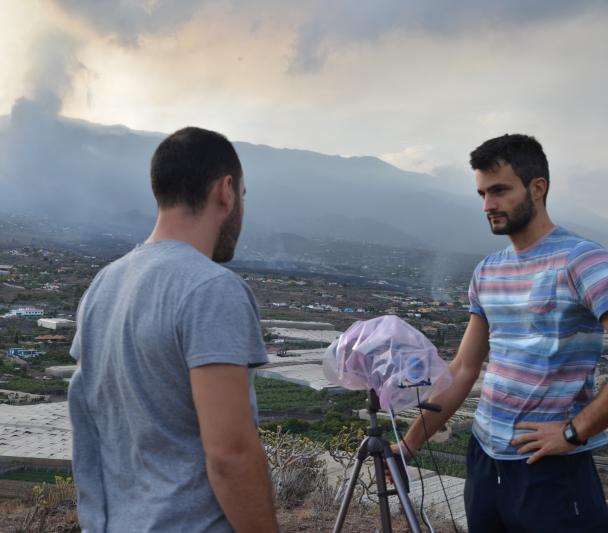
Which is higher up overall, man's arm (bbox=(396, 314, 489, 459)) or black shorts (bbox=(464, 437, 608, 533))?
man's arm (bbox=(396, 314, 489, 459))

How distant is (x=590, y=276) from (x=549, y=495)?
0.55 metres

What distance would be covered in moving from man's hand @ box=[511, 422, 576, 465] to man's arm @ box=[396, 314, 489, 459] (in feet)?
0.99

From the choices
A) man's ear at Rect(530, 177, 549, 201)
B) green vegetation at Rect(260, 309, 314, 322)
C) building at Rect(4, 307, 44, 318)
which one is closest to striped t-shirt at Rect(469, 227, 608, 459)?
man's ear at Rect(530, 177, 549, 201)

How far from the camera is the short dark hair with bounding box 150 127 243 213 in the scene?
126 centimetres

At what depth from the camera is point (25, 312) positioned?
43594 mm

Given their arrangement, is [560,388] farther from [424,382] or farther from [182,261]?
[182,261]

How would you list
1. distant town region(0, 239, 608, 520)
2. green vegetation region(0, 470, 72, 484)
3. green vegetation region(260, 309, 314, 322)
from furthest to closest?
green vegetation region(260, 309, 314, 322), distant town region(0, 239, 608, 520), green vegetation region(0, 470, 72, 484)

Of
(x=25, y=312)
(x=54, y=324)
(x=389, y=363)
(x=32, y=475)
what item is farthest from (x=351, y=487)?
(x=25, y=312)

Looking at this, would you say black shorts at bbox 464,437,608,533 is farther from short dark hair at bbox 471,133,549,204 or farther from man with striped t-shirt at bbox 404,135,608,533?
short dark hair at bbox 471,133,549,204

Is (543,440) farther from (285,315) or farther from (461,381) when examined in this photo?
(285,315)

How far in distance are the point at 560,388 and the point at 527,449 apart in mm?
171

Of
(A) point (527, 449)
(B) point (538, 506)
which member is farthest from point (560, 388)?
(B) point (538, 506)

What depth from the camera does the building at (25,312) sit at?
4291cm

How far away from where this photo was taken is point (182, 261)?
3.86 feet
